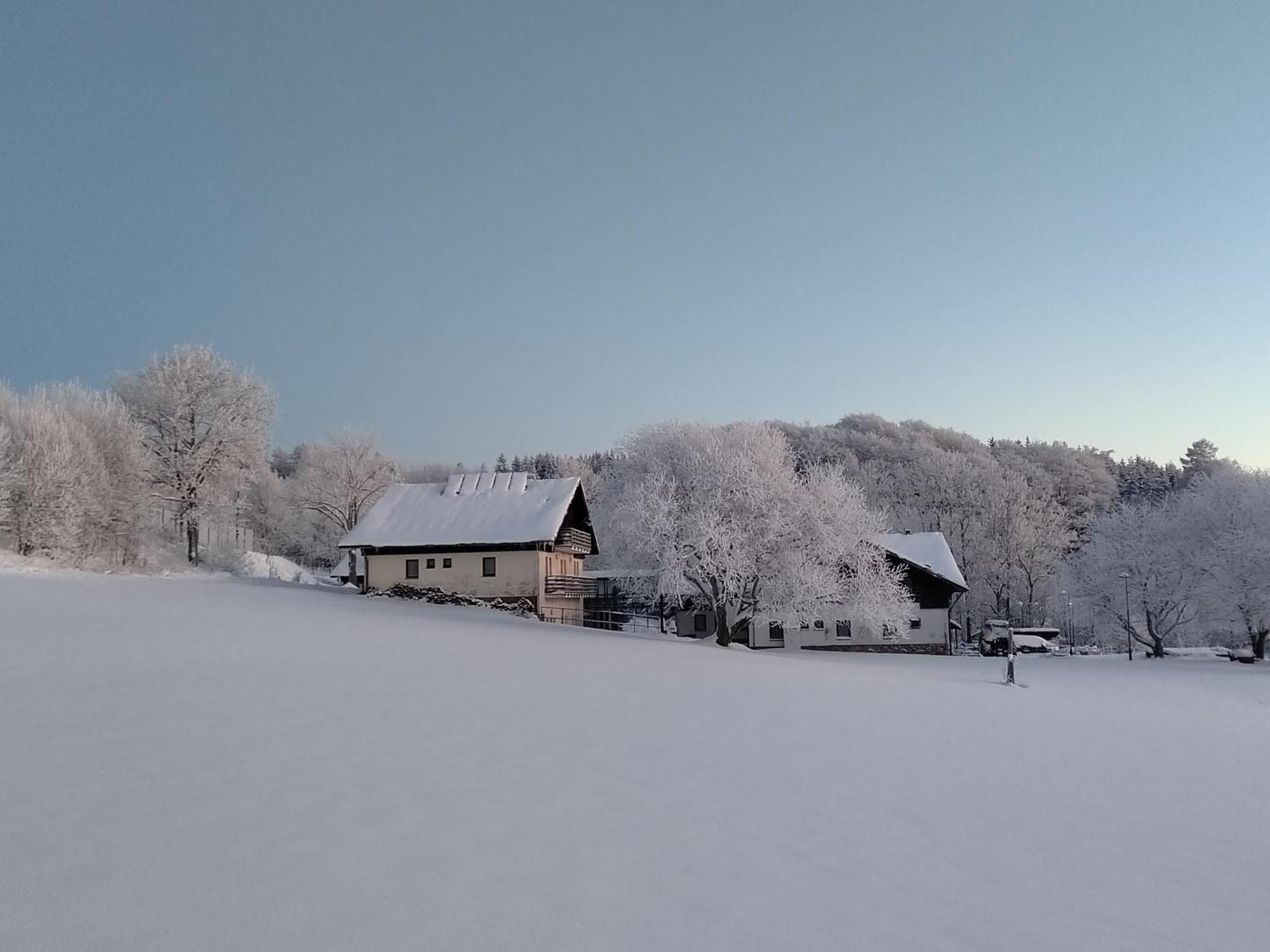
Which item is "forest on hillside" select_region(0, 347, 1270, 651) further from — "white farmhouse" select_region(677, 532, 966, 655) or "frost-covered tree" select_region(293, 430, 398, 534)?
"white farmhouse" select_region(677, 532, 966, 655)

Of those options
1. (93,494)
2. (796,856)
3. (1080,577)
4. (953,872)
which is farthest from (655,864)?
(1080,577)

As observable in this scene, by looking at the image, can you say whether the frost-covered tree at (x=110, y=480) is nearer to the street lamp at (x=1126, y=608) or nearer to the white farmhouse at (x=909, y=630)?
the white farmhouse at (x=909, y=630)

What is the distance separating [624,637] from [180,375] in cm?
3274

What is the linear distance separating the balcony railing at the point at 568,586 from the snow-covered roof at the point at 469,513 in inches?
120

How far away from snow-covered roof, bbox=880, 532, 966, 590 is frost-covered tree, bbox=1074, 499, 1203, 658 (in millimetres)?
10627

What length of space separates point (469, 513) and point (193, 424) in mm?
17561

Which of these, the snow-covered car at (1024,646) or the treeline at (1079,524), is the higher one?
the treeline at (1079,524)

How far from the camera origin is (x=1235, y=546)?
158ft

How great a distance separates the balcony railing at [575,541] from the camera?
4997cm

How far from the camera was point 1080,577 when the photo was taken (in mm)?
61125

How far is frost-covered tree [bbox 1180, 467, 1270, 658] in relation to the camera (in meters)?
47.3

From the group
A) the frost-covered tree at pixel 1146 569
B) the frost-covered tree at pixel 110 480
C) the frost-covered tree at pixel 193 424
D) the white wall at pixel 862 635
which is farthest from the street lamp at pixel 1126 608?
the frost-covered tree at pixel 110 480

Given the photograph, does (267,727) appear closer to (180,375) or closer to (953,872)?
(953,872)

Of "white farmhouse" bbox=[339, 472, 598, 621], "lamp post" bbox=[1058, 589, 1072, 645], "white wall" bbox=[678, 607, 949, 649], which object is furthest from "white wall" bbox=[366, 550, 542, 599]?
"lamp post" bbox=[1058, 589, 1072, 645]
